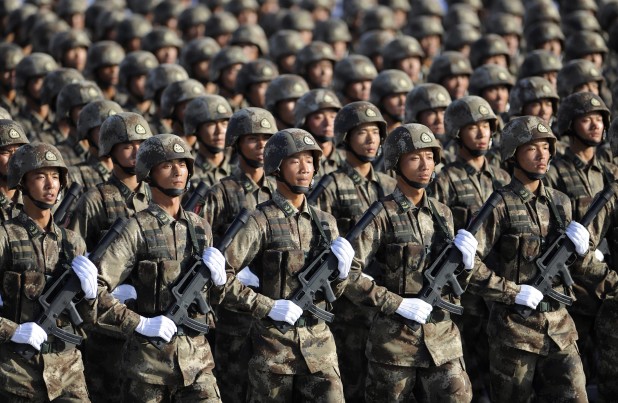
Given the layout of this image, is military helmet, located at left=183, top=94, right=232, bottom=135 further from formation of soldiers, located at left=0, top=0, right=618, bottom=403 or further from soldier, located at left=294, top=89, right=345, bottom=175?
soldier, located at left=294, top=89, right=345, bottom=175

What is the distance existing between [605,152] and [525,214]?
3.26 metres

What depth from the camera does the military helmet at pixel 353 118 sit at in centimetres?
1275

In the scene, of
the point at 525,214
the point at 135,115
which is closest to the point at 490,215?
the point at 525,214

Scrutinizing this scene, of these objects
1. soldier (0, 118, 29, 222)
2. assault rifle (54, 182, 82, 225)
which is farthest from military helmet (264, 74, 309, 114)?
soldier (0, 118, 29, 222)

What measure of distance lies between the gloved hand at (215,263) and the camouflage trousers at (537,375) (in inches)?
103

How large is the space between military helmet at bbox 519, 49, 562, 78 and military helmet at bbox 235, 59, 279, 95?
3.30 m

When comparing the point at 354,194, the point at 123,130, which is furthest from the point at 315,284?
the point at 123,130

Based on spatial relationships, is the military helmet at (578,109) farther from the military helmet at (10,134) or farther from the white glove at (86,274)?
the white glove at (86,274)

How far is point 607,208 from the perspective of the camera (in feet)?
37.6

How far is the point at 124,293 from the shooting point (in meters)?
10.2

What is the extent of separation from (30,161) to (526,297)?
3997 millimetres

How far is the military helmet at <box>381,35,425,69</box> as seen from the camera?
18438mm

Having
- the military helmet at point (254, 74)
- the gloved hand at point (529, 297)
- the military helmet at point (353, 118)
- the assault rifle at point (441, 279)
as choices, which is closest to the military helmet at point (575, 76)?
the military helmet at point (254, 74)

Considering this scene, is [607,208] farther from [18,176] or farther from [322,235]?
[18,176]
